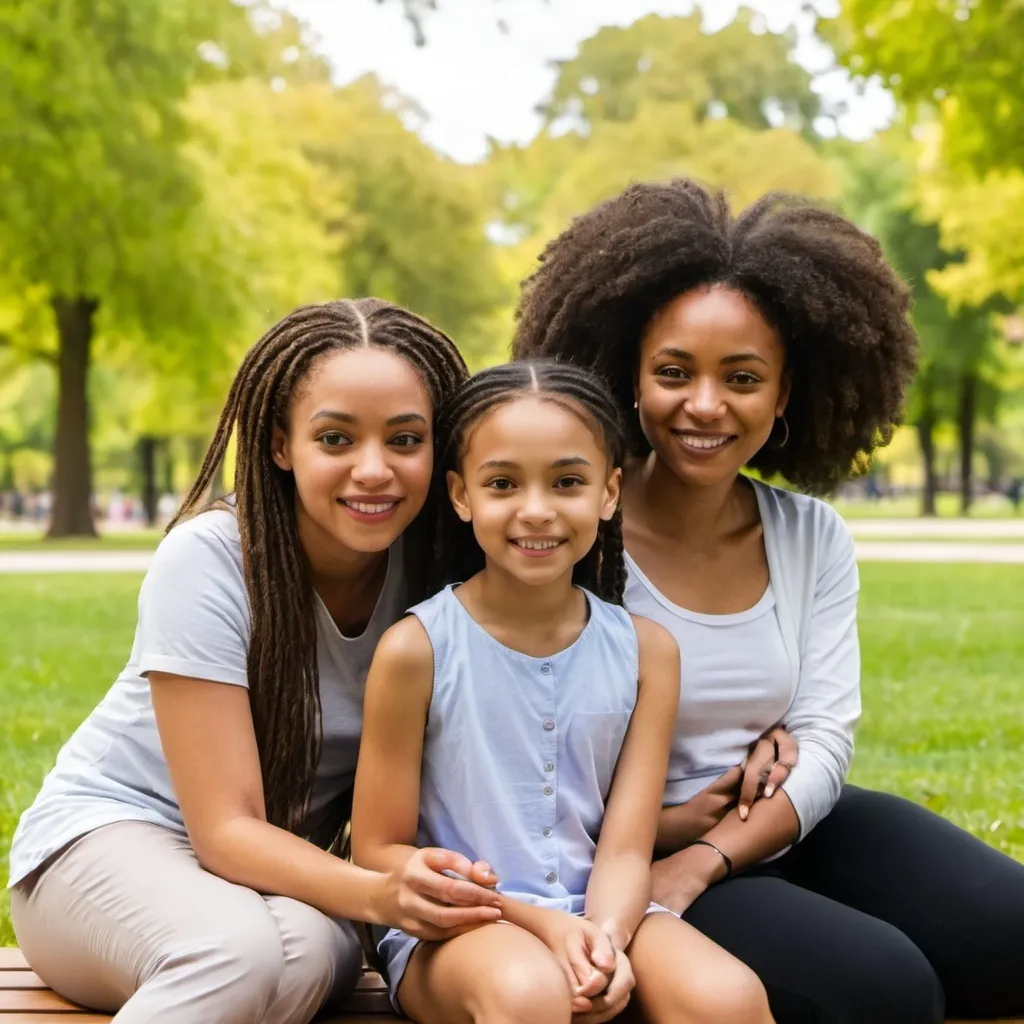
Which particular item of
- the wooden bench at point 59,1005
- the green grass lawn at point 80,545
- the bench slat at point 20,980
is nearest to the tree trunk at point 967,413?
the green grass lawn at point 80,545

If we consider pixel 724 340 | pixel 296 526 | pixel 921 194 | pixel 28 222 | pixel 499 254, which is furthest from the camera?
pixel 499 254

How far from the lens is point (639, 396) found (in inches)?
129

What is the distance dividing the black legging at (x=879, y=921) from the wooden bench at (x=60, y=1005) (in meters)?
0.14

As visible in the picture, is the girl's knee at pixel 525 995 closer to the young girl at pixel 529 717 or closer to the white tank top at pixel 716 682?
the young girl at pixel 529 717

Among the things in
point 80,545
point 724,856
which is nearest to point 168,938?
point 724,856

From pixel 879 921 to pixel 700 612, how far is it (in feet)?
2.40

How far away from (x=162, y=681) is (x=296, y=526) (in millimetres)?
408

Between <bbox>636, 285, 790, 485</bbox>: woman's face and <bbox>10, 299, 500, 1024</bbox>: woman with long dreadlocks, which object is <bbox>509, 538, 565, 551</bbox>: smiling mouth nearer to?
<bbox>10, 299, 500, 1024</bbox>: woman with long dreadlocks

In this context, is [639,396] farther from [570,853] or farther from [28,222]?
[28,222]

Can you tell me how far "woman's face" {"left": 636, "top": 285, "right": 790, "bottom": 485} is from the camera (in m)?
3.10

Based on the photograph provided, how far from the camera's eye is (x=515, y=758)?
2719mm

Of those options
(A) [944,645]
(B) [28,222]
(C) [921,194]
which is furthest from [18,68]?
(C) [921,194]

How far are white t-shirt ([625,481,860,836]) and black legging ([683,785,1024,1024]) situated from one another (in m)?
0.16

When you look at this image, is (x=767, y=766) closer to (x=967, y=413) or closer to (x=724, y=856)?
(x=724, y=856)
